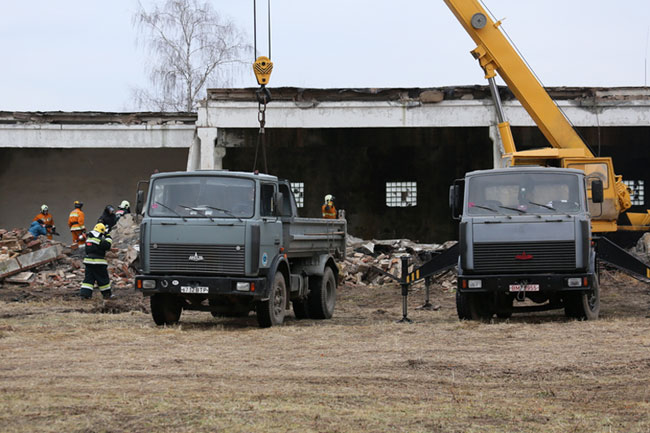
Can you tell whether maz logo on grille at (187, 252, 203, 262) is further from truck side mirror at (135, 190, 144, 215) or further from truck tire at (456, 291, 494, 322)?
truck tire at (456, 291, 494, 322)

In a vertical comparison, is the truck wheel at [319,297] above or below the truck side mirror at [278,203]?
below

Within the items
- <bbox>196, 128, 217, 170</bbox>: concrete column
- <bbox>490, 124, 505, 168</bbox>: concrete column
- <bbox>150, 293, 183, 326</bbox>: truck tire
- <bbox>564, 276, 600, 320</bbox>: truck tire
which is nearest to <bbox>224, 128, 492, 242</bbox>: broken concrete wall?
<bbox>196, 128, 217, 170</bbox>: concrete column

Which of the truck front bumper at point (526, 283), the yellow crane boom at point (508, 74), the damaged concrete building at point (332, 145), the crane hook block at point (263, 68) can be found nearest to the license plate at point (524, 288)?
the truck front bumper at point (526, 283)

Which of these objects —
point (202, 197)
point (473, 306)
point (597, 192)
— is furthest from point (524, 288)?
point (202, 197)

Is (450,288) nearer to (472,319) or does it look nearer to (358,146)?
(472,319)

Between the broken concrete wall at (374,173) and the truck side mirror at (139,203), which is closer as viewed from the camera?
the truck side mirror at (139,203)

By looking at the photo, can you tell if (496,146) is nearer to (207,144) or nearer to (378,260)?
(378,260)

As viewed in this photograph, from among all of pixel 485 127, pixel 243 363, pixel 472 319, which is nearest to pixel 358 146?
pixel 485 127

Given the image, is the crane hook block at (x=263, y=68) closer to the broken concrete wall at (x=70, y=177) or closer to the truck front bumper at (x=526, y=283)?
the truck front bumper at (x=526, y=283)

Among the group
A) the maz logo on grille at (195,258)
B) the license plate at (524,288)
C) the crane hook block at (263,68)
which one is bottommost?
the license plate at (524,288)

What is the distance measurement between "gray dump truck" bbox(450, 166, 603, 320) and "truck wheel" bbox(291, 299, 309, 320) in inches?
107

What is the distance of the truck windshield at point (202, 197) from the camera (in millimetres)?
11914

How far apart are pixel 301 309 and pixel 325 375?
6.29 meters

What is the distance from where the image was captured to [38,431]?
18.9 ft
